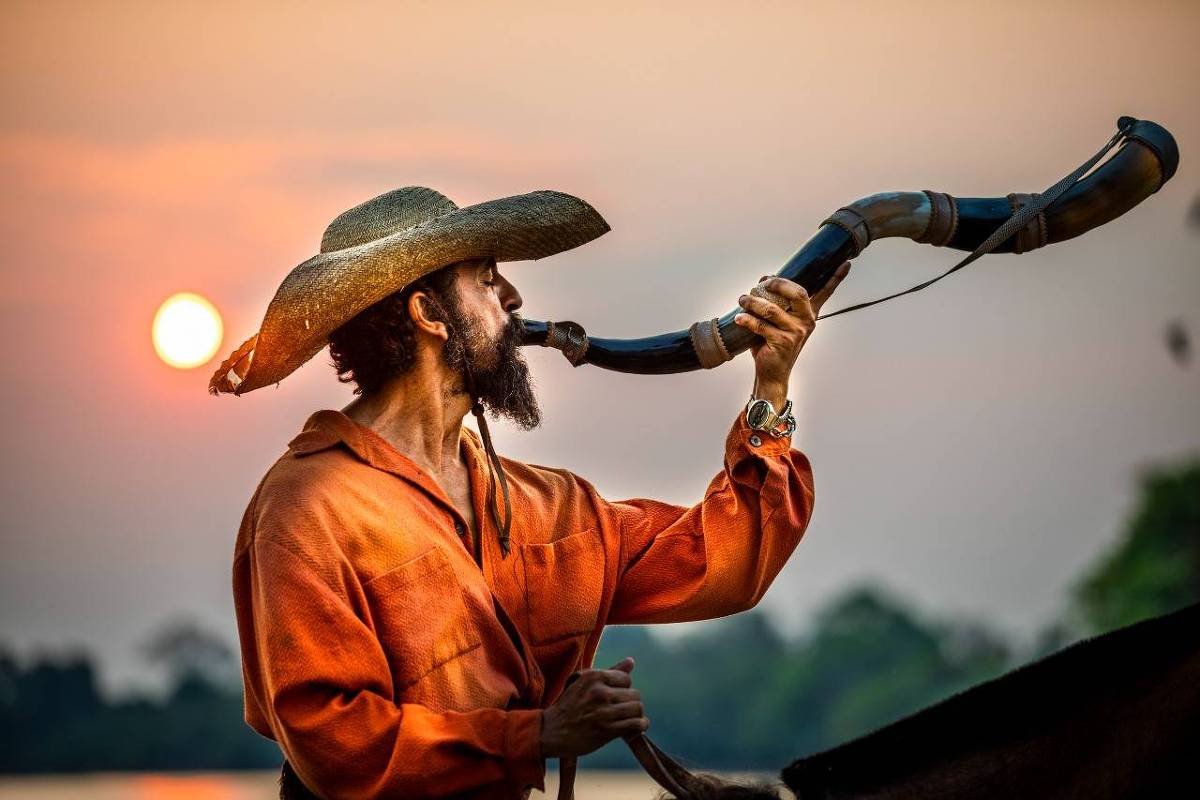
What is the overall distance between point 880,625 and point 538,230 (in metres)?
44.5

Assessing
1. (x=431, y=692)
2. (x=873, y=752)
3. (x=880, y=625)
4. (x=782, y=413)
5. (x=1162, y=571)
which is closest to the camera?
(x=873, y=752)

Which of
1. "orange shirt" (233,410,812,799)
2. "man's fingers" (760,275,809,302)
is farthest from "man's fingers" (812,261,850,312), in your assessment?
"orange shirt" (233,410,812,799)

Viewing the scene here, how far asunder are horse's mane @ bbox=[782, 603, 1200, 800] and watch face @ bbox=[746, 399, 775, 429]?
1001mm

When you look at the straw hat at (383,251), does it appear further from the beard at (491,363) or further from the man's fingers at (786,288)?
the man's fingers at (786,288)

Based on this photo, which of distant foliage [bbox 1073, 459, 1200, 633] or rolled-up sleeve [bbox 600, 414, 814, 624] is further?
distant foliage [bbox 1073, 459, 1200, 633]

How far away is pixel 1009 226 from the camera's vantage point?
4406 millimetres

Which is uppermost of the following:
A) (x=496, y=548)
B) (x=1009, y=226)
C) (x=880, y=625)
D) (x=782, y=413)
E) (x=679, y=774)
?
(x=1009, y=226)

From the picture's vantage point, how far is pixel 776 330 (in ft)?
14.4

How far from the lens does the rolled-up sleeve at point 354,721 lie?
3.96 metres

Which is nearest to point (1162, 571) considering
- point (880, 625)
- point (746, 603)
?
point (880, 625)

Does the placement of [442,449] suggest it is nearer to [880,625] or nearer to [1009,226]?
[1009,226]

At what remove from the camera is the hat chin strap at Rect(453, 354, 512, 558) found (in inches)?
182

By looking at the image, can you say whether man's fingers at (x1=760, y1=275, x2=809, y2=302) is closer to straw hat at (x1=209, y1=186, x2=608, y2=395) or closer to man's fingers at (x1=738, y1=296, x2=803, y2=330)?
man's fingers at (x1=738, y1=296, x2=803, y2=330)

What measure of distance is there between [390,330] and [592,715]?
127 centimetres
